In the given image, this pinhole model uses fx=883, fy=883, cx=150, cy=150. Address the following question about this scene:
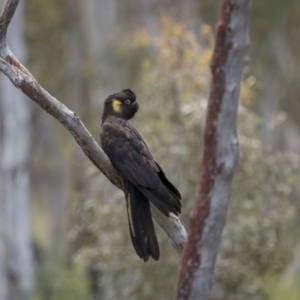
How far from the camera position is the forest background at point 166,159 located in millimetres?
8617

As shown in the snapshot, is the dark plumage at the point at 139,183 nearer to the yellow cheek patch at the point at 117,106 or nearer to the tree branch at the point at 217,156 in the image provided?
the yellow cheek patch at the point at 117,106

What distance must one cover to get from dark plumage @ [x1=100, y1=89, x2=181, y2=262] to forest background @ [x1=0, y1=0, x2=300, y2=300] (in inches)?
128

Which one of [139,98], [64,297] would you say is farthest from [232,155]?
[64,297]

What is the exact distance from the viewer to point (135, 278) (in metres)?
8.95

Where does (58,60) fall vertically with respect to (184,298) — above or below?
above

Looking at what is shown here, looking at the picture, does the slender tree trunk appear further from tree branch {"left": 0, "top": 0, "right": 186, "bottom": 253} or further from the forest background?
tree branch {"left": 0, "top": 0, "right": 186, "bottom": 253}

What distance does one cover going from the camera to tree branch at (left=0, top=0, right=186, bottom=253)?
181 inches

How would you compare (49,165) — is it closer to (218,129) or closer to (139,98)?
(139,98)

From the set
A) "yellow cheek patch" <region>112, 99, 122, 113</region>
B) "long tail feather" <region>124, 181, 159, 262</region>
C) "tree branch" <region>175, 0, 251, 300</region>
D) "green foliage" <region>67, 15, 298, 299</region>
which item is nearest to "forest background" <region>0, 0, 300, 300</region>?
"green foliage" <region>67, 15, 298, 299</region>

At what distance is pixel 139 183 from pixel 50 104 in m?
0.66

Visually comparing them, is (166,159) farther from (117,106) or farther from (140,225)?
(140,225)

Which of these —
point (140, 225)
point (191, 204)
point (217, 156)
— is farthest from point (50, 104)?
point (191, 204)

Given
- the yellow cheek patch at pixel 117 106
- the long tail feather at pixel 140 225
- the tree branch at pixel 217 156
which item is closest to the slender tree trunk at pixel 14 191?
the yellow cheek patch at pixel 117 106

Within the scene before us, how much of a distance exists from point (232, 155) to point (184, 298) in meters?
0.70
